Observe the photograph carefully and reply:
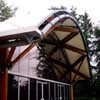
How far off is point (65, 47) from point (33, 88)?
5.01 metres

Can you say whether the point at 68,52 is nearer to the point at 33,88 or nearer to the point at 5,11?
the point at 33,88

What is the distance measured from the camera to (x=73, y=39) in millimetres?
16344

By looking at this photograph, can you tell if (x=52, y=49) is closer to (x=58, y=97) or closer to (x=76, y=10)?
(x=58, y=97)

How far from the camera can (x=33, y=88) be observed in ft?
46.2

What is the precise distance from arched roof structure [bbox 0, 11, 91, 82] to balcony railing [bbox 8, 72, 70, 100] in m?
1.25

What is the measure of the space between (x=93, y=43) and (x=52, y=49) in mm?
23225

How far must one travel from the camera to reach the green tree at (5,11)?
3453cm

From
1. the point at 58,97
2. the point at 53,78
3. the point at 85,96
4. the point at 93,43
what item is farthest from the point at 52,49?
the point at 93,43

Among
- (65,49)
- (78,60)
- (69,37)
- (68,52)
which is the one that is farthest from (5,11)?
(69,37)

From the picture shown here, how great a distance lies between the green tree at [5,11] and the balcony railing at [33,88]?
1791 centimetres

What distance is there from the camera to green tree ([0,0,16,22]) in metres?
34.5

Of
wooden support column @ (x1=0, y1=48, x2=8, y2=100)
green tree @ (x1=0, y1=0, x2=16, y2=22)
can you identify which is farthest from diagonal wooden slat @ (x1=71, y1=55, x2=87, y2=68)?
green tree @ (x1=0, y1=0, x2=16, y2=22)

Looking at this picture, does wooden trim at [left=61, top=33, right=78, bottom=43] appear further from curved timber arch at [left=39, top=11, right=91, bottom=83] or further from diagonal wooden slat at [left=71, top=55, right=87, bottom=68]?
diagonal wooden slat at [left=71, top=55, right=87, bottom=68]

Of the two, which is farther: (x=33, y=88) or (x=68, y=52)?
(x=68, y=52)
